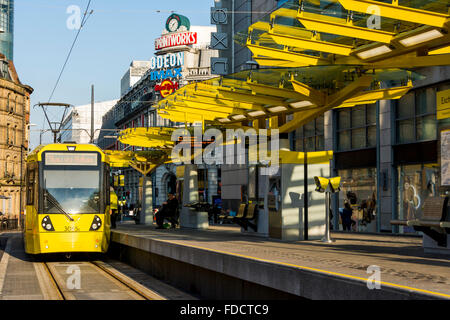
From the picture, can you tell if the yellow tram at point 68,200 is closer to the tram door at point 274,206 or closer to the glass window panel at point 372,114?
the tram door at point 274,206

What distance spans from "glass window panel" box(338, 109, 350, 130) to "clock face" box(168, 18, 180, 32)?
173ft

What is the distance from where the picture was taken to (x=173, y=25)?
81938 mm

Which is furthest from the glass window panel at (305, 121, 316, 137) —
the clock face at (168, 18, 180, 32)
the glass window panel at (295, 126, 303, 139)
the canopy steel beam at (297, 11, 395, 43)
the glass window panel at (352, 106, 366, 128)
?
the clock face at (168, 18, 180, 32)

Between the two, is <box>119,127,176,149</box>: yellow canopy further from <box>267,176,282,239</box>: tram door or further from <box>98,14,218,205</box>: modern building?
<box>98,14,218,205</box>: modern building

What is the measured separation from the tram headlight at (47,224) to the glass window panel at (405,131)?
13534 mm

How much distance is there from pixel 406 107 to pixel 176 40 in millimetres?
55661

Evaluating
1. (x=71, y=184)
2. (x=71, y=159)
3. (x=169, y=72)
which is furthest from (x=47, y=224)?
(x=169, y=72)

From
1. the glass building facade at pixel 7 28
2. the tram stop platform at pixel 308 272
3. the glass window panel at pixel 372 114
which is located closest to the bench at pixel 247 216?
the tram stop platform at pixel 308 272

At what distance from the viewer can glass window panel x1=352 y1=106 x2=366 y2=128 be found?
1148 inches

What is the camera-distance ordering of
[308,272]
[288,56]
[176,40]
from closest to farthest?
[308,272]
[288,56]
[176,40]

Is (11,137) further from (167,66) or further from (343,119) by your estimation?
(343,119)

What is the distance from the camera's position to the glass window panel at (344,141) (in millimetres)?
30406

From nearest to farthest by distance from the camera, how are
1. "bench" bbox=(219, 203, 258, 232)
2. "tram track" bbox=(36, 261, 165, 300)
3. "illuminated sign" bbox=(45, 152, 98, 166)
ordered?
"tram track" bbox=(36, 261, 165, 300), "bench" bbox=(219, 203, 258, 232), "illuminated sign" bbox=(45, 152, 98, 166)
